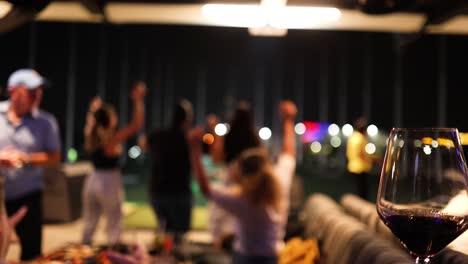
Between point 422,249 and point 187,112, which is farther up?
point 187,112

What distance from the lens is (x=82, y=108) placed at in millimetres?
17891

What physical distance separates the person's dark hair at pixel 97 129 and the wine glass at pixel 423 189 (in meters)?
4.58

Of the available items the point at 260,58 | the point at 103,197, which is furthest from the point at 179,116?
the point at 260,58

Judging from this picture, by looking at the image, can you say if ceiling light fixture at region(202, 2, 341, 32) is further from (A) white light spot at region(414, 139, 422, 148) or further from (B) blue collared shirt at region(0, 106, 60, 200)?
(A) white light spot at region(414, 139, 422, 148)

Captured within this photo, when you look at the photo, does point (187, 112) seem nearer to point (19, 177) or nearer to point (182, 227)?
point (182, 227)

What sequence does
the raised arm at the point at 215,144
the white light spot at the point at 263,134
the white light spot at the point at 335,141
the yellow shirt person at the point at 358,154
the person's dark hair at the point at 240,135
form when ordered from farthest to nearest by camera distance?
the white light spot at the point at 335,141, the yellow shirt person at the point at 358,154, the raised arm at the point at 215,144, the white light spot at the point at 263,134, the person's dark hair at the point at 240,135

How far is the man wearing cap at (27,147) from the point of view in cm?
350

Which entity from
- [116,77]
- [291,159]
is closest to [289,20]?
[291,159]

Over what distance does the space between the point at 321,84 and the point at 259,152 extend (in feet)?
103

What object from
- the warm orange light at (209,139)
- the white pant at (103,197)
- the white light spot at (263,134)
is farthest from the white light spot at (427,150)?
the warm orange light at (209,139)

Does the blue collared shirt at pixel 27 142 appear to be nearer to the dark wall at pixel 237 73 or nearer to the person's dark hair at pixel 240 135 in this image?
the dark wall at pixel 237 73

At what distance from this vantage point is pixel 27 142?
3664 millimetres

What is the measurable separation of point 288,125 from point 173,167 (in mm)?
1547

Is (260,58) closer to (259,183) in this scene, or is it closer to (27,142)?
(27,142)
